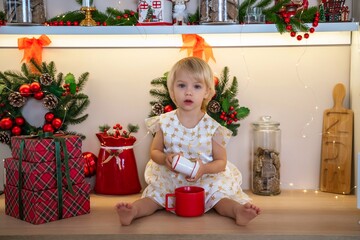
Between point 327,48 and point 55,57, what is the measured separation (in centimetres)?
95

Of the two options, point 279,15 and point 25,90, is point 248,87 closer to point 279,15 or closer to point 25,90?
point 279,15

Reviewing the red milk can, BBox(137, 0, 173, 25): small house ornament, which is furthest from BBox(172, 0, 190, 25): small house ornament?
the red milk can

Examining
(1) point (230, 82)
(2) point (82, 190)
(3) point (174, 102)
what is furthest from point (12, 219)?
(1) point (230, 82)

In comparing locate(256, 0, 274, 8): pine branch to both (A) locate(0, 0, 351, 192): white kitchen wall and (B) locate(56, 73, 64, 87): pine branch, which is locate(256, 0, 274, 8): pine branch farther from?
(B) locate(56, 73, 64, 87): pine branch

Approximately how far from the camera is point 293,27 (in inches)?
67.7

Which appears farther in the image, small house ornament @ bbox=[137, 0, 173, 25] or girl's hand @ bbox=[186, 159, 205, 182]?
small house ornament @ bbox=[137, 0, 173, 25]

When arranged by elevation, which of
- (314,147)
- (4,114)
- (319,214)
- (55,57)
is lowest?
(319,214)

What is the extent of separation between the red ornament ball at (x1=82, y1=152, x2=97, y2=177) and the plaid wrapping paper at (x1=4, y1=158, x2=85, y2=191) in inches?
11.1

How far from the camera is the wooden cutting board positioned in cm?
182

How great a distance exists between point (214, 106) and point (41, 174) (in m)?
0.62

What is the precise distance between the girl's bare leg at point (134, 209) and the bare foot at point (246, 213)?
27cm

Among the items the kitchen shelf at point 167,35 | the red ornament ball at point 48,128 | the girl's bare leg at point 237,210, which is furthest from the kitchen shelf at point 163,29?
the girl's bare leg at point 237,210

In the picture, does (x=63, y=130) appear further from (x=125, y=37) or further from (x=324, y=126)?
(x=324, y=126)

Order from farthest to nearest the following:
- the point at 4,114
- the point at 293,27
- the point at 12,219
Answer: the point at 4,114
the point at 293,27
the point at 12,219
